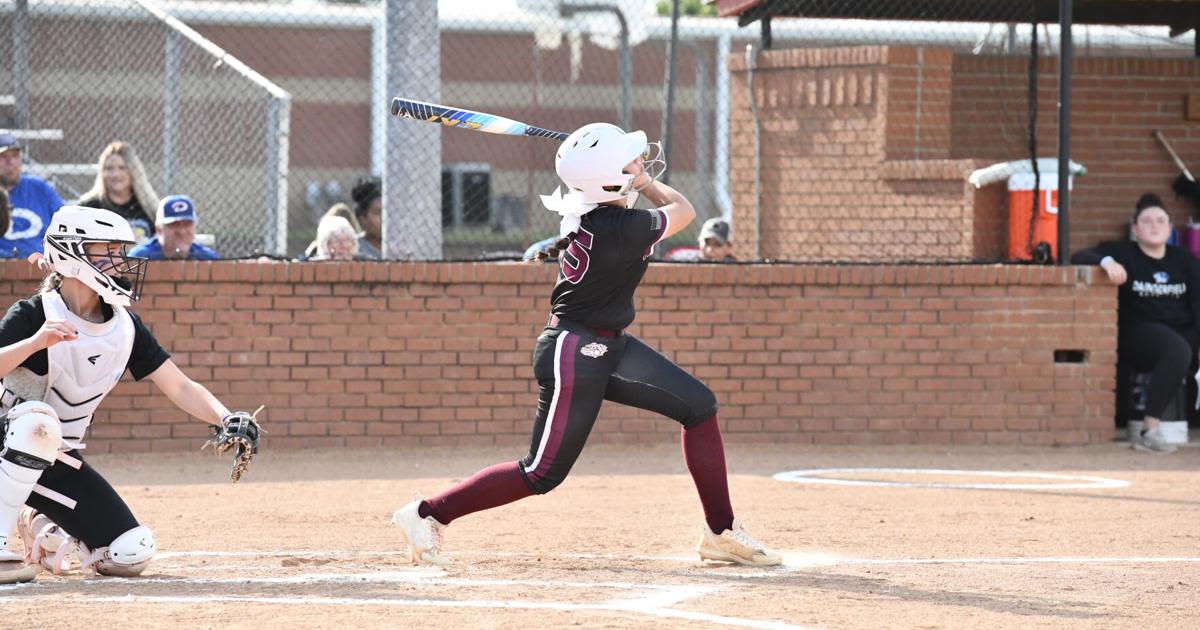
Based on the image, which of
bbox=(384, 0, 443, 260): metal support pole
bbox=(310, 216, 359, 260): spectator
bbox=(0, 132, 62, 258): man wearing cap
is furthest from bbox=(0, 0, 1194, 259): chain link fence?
bbox=(0, 132, 62, 258): man wearing cap

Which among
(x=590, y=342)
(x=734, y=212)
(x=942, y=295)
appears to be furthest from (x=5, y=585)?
(x=734, y=212)

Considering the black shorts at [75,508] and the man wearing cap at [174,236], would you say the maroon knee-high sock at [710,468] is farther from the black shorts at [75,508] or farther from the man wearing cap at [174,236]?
the man wearing cap at [174,236]

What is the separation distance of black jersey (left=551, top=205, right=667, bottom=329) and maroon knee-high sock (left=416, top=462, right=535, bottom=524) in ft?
2.11

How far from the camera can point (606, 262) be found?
6094 millimetres

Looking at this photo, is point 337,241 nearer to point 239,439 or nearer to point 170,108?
point 170,108

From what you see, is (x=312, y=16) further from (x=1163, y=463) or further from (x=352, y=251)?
(x=1163, y=463)

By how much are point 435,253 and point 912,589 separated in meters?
5.52

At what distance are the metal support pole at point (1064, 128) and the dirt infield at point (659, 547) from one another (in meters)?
1.42

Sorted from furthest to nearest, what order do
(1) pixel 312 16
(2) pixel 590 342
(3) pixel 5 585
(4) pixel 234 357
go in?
(1) pixel 312 16
(4) pixel 234 357
(2) pixel 590 342
(3) pixel 5 585

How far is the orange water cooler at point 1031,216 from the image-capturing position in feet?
36.0

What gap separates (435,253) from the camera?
10.7 meters

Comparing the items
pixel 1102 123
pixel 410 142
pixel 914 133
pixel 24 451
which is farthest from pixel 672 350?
pixel 24 451

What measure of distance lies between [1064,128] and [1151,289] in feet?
4.00

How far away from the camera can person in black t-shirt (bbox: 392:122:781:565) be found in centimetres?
609
